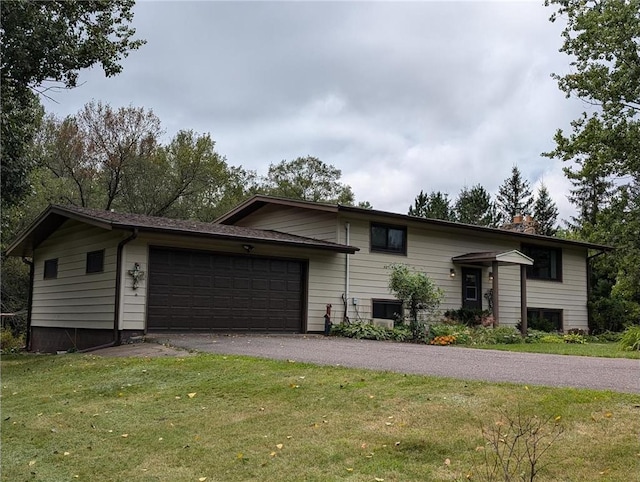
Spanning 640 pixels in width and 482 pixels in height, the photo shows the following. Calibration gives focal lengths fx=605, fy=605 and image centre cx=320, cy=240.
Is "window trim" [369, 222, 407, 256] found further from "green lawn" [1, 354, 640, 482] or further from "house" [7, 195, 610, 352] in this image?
"green lawn" [1, 354, 640, 482]

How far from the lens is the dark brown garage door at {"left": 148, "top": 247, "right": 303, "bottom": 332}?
546 inches

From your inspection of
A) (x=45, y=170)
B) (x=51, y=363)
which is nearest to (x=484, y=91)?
(x=51, y=363)

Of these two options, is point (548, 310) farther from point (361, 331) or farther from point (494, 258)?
point (361, 331)

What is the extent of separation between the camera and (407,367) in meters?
8.28

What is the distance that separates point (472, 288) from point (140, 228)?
1118 cm

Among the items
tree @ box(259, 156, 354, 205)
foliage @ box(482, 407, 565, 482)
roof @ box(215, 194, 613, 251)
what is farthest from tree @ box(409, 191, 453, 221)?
foliage @ box(482, 407, 565, 482)

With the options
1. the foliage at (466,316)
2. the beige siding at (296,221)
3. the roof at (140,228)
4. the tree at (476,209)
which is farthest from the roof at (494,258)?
the tree at (476,209)

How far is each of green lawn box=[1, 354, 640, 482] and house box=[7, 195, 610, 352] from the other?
5.94m

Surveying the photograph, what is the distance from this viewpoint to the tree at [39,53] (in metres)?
11.6

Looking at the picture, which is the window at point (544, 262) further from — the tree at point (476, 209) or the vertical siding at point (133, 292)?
the tree at point (476, 209)

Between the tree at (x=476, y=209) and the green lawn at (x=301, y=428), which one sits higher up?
the tree at (x=476, y=209)

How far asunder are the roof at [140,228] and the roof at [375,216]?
1015 millimetres

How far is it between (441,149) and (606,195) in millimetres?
18033

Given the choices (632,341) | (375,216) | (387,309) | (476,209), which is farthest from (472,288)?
(476,209)
